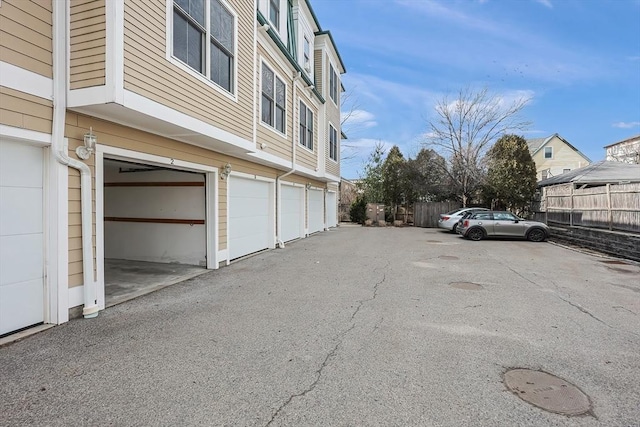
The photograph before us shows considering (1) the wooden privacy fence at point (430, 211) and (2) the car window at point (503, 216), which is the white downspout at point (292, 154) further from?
(1) the wooden privacy fence at point (430, 211)

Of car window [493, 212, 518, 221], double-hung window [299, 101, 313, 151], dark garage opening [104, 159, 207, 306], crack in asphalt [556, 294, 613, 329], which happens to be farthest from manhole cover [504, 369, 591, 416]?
car window [493, 212, 518, 221]

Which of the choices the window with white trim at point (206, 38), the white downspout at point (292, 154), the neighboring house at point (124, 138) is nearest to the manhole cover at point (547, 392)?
the neighboring house at point (124, 138)

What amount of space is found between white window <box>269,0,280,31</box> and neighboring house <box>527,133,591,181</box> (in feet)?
102

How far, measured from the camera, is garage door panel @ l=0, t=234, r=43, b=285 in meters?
3.96

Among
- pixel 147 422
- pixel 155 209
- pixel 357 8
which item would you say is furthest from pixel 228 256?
pixel 357 8

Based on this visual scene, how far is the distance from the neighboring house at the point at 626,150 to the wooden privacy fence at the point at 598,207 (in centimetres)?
2209

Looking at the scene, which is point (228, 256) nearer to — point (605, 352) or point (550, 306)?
point (550, 306)

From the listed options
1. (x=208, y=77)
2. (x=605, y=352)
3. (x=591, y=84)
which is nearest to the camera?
(x=605, y=352)

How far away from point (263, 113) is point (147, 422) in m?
8.16

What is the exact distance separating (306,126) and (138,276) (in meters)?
8.64

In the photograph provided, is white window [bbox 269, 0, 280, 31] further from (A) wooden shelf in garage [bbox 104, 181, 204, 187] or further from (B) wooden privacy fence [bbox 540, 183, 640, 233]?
(B) wooden privacy fence [bbox 540, 183, 640, 233]

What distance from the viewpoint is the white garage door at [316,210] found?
16.4 m

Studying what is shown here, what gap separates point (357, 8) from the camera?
12.2 m

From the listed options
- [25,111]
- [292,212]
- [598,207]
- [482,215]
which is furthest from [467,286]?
A: [482,215]
